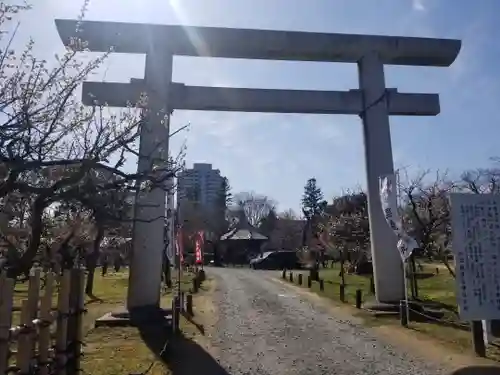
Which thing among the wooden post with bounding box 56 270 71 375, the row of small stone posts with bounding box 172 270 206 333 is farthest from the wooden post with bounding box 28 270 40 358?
the row of small stone posts with bounding box 172 270 206 333

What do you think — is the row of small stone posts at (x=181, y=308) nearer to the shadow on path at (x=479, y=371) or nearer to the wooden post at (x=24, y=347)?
the wooden post at (x=24, y=347)

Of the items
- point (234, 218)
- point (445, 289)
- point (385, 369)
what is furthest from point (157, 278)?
point (234, 218)

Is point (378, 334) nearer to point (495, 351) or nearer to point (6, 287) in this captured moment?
point (495, 351)

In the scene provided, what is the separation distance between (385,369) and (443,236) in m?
17.2

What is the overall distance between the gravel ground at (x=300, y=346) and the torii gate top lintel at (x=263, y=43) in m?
7.59

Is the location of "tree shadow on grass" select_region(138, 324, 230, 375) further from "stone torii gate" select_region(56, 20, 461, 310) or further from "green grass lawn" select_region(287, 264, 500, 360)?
"green grass lawn" select_region(287, 264, 500, 360)

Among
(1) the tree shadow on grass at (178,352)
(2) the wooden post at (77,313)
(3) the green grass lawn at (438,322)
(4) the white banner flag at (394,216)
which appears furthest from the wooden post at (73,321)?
(4) the white banner flag at (394,216)

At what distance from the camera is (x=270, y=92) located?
1280 centimetres

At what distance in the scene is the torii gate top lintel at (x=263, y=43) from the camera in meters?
11.9

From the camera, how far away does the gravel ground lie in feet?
24.5

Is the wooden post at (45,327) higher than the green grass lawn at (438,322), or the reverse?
the wooden post at (45,327)

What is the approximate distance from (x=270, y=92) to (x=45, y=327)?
30.7ft

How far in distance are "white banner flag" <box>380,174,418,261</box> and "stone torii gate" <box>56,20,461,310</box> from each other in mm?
990

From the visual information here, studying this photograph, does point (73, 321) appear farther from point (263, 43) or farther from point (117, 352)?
point (263, 43)
